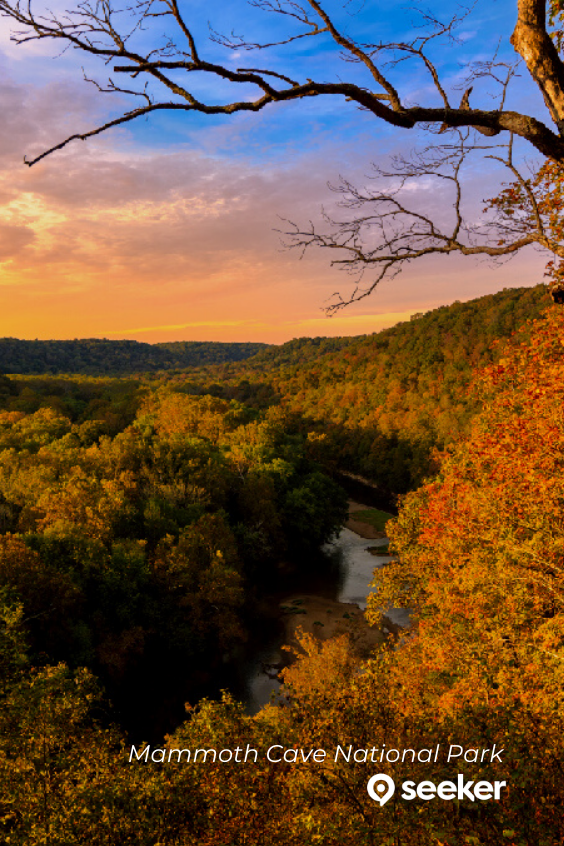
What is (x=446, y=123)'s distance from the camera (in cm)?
566

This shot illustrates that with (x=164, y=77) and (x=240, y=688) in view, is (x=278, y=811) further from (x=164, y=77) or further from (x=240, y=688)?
(x=240, y=688)

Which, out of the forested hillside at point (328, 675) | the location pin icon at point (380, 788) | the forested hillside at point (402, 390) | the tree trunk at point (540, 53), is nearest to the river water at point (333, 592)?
the forested hillside at point (328, 675)

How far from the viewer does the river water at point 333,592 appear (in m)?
27.4

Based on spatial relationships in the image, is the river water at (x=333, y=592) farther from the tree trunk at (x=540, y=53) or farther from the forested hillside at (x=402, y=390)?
the tree trunk at (x=540, y=53)

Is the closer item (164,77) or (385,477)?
(164,77)

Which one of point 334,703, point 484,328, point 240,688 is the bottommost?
point 240,688

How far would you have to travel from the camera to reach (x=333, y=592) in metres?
40.2

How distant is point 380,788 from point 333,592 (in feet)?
111

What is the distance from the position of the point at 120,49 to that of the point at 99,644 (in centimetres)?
2833

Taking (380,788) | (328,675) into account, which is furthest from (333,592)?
(380,788)

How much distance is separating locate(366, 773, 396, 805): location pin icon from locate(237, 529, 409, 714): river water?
8.75 m

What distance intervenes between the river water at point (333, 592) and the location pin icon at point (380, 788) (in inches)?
344

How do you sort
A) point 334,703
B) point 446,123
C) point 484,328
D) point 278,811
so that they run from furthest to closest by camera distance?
point 484,328
point 334,703
point 278,811
point 446,123

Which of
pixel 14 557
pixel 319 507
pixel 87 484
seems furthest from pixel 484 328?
pixel 14 557
